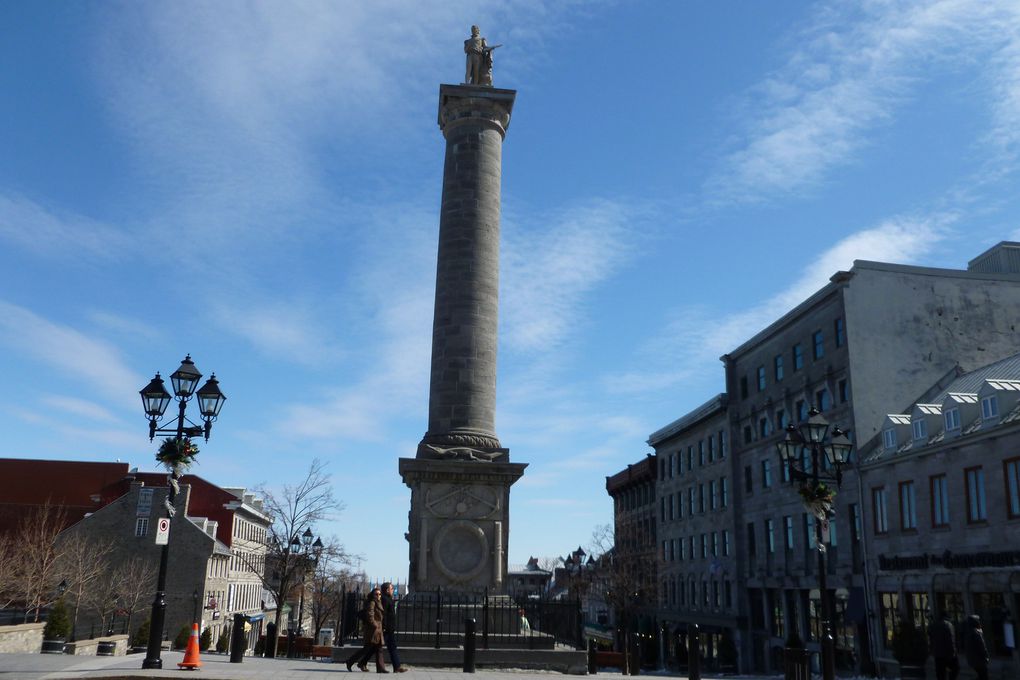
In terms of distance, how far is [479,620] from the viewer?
68.2ft

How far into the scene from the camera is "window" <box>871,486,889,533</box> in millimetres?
38969

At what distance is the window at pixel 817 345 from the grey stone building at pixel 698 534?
11449mm

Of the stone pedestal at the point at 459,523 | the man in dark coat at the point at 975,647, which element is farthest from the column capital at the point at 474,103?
the man in dark coat at the point at 975,647

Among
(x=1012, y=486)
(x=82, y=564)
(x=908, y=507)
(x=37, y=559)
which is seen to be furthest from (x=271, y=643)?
(x=1012, y=486)

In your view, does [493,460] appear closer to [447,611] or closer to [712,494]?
[447,611]

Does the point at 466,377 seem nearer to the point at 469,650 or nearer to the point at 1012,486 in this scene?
the point at 469,650

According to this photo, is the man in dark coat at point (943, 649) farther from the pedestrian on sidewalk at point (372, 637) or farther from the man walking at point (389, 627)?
the pedestrian on sidewalk at point (372, 637)

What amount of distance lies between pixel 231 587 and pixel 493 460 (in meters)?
54.2

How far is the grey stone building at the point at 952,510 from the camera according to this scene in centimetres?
3097

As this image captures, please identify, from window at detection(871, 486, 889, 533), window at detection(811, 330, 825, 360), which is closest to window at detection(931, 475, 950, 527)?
window at detection(871, 486, 889, 533)

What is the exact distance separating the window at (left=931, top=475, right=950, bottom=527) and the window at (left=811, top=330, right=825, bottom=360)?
35.6 feet

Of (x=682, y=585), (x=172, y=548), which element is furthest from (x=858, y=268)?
(x=172, y=548)

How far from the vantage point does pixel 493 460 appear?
2220cm

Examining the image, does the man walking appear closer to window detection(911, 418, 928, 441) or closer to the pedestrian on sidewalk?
the pedestrian on sidewalk
